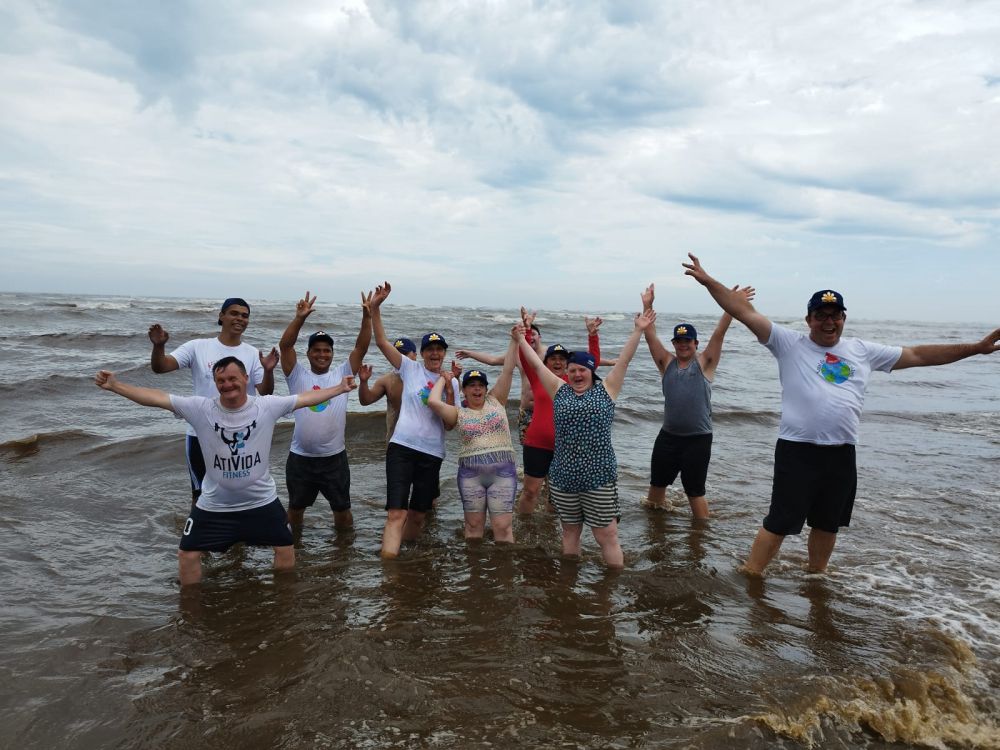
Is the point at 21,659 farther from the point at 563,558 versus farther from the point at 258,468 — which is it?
the point at 563,558

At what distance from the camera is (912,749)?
3.44 metres

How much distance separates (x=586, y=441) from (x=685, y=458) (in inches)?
91.7

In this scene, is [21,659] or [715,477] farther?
[715,477]

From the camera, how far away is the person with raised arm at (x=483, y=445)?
5.86 metres

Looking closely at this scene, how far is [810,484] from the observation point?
4.98 metres

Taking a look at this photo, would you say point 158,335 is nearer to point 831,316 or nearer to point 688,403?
point 688,403

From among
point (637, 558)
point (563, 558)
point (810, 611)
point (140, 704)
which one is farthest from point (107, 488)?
point (810, 611)

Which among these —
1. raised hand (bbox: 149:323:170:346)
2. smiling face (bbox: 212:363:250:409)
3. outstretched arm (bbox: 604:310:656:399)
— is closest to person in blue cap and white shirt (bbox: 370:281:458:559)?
smiling face (bbox: 212:363:250:409)

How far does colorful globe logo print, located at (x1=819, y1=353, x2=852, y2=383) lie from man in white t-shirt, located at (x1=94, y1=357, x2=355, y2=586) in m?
3.95

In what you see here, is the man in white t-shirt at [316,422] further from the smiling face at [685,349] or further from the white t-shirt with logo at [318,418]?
the smiling face at [685,349]

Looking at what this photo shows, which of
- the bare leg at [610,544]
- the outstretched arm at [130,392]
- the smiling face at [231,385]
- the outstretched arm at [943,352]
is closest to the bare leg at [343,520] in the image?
the smiling face at [231,385]

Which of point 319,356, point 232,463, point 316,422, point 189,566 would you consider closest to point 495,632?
point 232,463

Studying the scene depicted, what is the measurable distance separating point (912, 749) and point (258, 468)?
464cm

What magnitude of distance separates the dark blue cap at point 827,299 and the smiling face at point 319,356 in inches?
176
